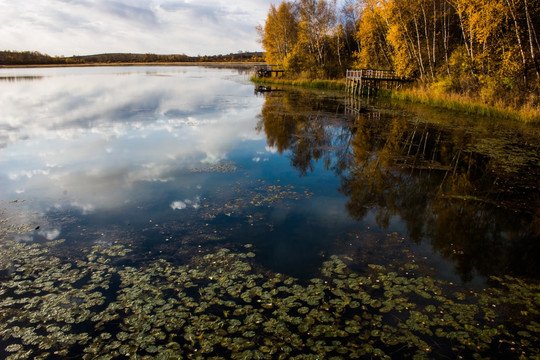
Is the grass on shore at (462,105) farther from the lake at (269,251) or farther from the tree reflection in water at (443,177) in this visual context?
the lake at (269,251)

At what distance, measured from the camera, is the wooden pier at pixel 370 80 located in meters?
30.6

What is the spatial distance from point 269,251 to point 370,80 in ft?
99.4

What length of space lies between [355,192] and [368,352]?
5299 mm

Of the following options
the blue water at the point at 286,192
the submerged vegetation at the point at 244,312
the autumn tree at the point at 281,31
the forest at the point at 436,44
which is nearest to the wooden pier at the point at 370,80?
the forest at the point at 436,44

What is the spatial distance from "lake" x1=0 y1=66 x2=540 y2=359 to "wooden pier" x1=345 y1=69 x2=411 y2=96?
19.1m

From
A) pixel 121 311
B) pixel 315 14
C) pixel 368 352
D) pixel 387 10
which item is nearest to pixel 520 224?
pixel 368 352

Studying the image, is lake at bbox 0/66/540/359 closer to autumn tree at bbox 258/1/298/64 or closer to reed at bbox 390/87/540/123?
reed at bbox 390/87/540/123

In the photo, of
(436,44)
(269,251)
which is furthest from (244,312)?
(436,44)

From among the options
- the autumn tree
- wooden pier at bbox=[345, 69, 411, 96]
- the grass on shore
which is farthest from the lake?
the autumn tree

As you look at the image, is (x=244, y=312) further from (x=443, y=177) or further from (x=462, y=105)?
(x=462, y=105)

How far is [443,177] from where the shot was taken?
9734 millimetres

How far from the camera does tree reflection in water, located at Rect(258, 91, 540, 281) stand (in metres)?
6.22

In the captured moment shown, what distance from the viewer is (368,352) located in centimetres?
368

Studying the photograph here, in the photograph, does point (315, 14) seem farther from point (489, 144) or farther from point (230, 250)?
point (230, 250)
